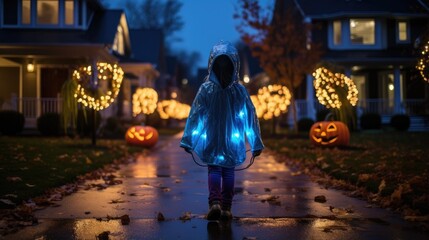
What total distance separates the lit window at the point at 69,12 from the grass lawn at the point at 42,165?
1039cm

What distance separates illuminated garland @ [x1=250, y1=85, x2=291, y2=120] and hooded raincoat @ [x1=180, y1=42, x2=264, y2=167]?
15028 millimetres

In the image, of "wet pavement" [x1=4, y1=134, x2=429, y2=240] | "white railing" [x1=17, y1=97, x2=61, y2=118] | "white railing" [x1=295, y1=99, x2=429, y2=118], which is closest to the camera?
"wet pavement" [x1=4, y1=134, x2=429, y2=240]

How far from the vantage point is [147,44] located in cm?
3803

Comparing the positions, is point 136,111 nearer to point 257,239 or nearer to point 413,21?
point 257,239

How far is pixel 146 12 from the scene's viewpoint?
60.8 meters

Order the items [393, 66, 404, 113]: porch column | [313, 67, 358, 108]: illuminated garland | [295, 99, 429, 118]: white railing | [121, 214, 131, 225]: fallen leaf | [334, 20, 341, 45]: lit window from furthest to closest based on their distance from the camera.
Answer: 1. [334, 20, 341, 45]: lit window
2. [295, 99, 429, 118]: white railing
3. [393, 66, 404, 113]: porch column
4. [313, 67, 358, 108]: illuminated garland
5. [121, 214, 131, 225]: fallen leaf

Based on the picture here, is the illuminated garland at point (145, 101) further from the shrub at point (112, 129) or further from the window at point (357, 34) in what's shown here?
the window at point (357, 34)

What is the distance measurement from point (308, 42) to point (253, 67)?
819 inches

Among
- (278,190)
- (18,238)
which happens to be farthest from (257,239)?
(278,190)

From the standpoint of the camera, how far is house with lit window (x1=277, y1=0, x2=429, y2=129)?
26.6 m

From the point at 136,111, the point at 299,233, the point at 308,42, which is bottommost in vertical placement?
the point at 299,233

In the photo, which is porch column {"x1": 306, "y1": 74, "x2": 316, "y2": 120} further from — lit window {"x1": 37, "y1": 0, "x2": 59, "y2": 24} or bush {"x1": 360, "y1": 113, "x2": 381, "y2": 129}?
lit window {"x1": 37, "y1": 0, "x2": 59, "y2": 24}

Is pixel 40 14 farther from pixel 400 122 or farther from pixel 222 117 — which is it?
pixel 222 117

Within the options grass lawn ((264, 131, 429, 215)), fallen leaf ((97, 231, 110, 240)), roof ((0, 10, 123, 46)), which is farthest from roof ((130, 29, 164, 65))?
fallen leaf ((97, 231, 110, 240))
